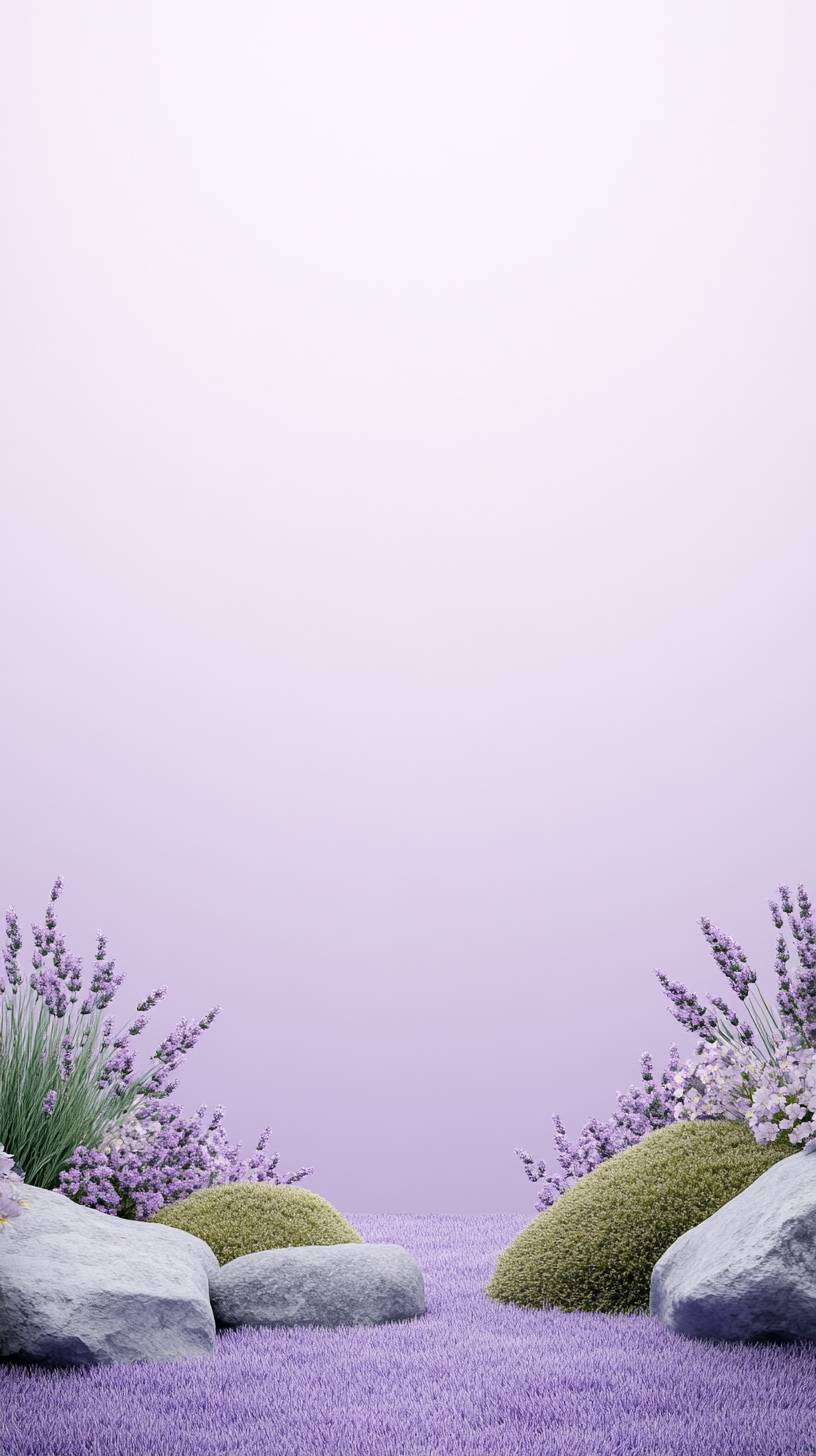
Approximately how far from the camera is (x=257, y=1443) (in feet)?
10.5

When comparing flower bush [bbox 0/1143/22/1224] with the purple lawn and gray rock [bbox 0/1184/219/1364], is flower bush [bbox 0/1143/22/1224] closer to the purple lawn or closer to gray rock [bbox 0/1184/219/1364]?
gray rock [bbox 0/1184/219/1364]

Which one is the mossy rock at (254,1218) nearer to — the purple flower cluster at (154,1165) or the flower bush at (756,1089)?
the purple flower cluster at (154,1165)

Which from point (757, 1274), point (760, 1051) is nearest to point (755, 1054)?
point (760, 1051)

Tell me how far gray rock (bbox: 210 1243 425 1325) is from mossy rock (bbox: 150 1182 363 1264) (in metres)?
0.82

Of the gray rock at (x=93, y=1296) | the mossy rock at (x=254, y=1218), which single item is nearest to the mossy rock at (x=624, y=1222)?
the mossy rock at (x=254, y=1218)

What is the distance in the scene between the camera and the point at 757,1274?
411cm

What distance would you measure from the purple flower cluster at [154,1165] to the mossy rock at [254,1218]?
22cm

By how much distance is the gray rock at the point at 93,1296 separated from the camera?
4.14 meters

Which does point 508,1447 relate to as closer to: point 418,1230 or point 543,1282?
point 543,1282

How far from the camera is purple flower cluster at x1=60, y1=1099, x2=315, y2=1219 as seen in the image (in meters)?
6.24

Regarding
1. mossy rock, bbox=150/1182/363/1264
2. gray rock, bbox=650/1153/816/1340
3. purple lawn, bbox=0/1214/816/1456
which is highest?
mossy rock, bbox=150/1182/363/1264

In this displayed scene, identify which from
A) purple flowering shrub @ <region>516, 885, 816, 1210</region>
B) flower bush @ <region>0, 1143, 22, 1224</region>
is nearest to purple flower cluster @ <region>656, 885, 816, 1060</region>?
purple flowering shrub @ <region>516, 885, 816, 1210</region>

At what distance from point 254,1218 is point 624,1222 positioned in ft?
6.56

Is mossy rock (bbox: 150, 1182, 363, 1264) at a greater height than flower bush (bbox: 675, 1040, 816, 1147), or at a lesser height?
lesser
